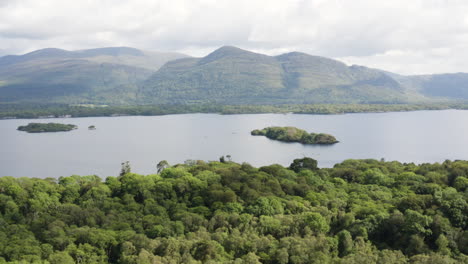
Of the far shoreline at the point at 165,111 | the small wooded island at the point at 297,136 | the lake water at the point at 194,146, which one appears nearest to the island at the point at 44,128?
the lake water at the point at 194,146

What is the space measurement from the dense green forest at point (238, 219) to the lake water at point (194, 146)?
1182 inches

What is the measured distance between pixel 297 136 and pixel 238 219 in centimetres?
7203

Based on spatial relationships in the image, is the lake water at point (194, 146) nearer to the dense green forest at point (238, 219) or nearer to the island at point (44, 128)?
the island at point (44, 128)

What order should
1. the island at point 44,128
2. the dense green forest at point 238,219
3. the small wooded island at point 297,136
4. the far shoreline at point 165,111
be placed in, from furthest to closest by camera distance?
1. the far shoreline at point 165,111
2. the island at point 44,128
3. the small wooded island at point 297,136
4. the dense green forest at point 238,219

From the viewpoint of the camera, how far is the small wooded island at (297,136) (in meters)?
96.7

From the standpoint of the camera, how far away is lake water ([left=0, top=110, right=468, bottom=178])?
245ft

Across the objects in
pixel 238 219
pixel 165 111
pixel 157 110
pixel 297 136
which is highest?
pixel 157 110

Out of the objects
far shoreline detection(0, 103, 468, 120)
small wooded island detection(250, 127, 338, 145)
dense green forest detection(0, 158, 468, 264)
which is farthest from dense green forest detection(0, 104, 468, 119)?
dense green forest detection(0, 158, 468, 264)

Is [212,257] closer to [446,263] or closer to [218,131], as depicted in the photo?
[446,263]

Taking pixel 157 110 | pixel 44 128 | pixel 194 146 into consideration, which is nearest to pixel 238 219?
pixel 194 146

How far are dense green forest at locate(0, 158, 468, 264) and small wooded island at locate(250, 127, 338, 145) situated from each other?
5295cm

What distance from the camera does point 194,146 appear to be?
91938mm

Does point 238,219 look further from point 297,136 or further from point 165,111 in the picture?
point 165,111

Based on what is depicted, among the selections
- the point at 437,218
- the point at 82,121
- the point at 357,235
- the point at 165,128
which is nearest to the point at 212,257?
the point at 357,235
